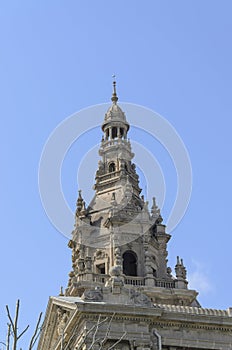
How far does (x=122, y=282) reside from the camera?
1592 inches

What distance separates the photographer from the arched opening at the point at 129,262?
5691 cm

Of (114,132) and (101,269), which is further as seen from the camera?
(114,132)

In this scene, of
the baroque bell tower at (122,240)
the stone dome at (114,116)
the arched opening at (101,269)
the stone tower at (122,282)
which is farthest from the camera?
the stone dome at (114,116)

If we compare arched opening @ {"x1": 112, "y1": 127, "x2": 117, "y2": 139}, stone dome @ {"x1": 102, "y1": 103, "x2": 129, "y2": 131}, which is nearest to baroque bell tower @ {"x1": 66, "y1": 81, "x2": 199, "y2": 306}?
arched opening @ {"x1": 112, "y1": 127, "x2": 117, "y2": 139}

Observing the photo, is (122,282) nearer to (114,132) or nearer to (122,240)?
(122,240)

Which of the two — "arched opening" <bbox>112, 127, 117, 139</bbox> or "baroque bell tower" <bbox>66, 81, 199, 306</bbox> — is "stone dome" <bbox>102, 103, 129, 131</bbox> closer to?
"arched opening" <bbox>112, 127, 117, 139</bbox>

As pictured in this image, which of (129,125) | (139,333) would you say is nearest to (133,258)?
(129,125)

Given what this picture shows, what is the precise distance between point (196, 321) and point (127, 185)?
73.8ft

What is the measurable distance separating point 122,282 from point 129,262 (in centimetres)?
1698

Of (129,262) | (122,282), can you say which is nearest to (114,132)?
(129,262)

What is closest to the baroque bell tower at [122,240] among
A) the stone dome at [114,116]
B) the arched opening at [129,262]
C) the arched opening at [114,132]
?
the arched opening at [129,262]

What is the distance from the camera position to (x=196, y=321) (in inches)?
1550

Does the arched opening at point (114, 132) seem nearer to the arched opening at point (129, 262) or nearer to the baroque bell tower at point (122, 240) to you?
the baroque bell tower at point (122, 240)

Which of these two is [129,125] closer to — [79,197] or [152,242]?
[79,197]
